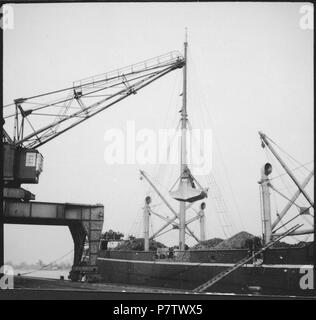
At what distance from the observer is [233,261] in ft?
72.1

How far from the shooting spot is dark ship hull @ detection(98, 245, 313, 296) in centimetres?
1938

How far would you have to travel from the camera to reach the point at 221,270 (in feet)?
74.7

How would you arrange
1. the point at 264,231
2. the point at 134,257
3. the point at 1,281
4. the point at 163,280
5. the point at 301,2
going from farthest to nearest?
the point at 134,257
the point at 163,280
the point at 264,231
the point at 1,281
the point at 301,2

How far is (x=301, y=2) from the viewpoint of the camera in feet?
51.3

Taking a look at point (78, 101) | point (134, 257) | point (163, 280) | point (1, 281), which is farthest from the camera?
point (134, 257)

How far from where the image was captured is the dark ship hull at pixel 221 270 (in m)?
19.4

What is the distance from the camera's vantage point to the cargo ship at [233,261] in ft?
64.1

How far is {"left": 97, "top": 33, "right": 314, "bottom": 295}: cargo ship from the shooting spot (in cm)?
1955

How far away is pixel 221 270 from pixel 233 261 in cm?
123

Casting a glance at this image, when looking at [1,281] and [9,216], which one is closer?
[1,281]
